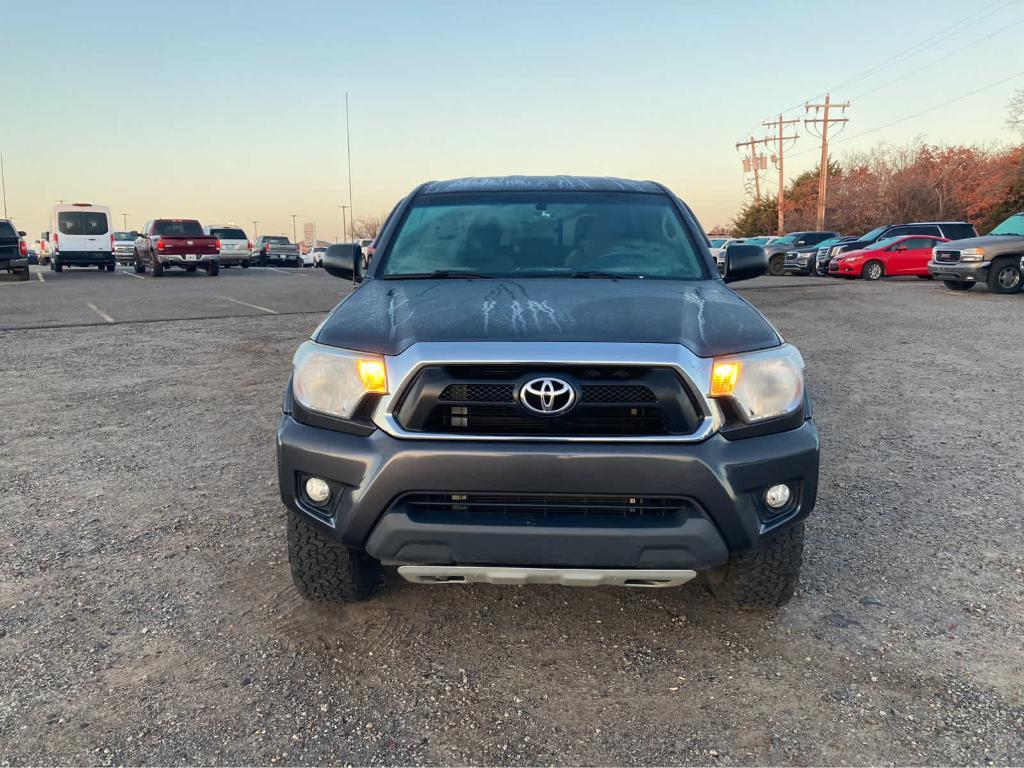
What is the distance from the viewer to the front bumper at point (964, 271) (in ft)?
54.9

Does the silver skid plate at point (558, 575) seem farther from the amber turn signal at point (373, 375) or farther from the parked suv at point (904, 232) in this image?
the parked suv at point (904, 232)

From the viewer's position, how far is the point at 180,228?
26734mm

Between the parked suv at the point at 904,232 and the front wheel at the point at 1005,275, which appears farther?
the parked suv at the point at 904,232

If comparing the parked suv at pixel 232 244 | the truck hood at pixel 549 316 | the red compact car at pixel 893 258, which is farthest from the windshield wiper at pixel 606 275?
the parked suv at pixel 232 244

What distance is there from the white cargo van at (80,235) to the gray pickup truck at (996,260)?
2589cm

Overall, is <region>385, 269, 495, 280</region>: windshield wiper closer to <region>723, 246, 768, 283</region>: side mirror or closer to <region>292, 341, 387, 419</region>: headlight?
<region>292, 341, 387, 419</region>: headlight

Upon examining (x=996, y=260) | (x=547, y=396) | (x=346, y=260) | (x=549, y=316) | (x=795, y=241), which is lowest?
(x=547, y=396)

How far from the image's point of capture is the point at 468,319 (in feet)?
9.36

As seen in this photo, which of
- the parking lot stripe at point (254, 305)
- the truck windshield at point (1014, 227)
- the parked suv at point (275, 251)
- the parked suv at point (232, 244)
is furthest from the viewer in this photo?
the parked suv at point (275, 251)

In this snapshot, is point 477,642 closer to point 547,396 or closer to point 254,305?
point 547,396

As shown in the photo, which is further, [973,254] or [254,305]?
[973,254]

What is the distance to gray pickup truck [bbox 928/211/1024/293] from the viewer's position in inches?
649

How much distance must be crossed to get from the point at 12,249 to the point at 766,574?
25.1 m

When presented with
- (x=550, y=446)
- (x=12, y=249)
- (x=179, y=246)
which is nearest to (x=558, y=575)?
(x=550, y=446)
